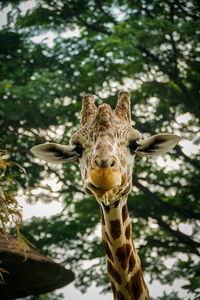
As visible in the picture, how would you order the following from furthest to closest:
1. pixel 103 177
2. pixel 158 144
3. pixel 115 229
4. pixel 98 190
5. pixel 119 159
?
pixel 158 144
pixel 115 229
pixel 119 159
pixel 98 190
pixel 103 177

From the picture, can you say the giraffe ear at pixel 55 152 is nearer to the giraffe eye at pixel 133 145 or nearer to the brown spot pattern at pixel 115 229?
the giraffe eye at pixel 133 145

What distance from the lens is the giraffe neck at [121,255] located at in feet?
9.48

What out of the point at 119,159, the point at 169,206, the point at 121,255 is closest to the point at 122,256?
the point at 121,255

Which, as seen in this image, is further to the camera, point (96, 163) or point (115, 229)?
point (115, 229)

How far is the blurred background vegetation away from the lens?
7324 millimetres

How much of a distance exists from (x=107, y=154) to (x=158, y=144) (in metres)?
1.05

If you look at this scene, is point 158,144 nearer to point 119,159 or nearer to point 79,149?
point 119,159

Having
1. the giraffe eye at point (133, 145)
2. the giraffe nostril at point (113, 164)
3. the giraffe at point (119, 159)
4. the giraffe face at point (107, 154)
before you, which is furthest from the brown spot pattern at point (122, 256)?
the giraffe nostril at point (113, 164)

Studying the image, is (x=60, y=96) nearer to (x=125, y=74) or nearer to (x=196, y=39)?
(x=125, y=74)

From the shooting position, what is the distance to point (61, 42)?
7793mm

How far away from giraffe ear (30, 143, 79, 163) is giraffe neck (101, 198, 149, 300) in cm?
64

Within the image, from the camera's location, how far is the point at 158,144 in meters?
3.16

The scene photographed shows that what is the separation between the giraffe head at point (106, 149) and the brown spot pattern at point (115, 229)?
0.25 metres

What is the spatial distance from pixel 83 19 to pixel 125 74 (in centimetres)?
187
